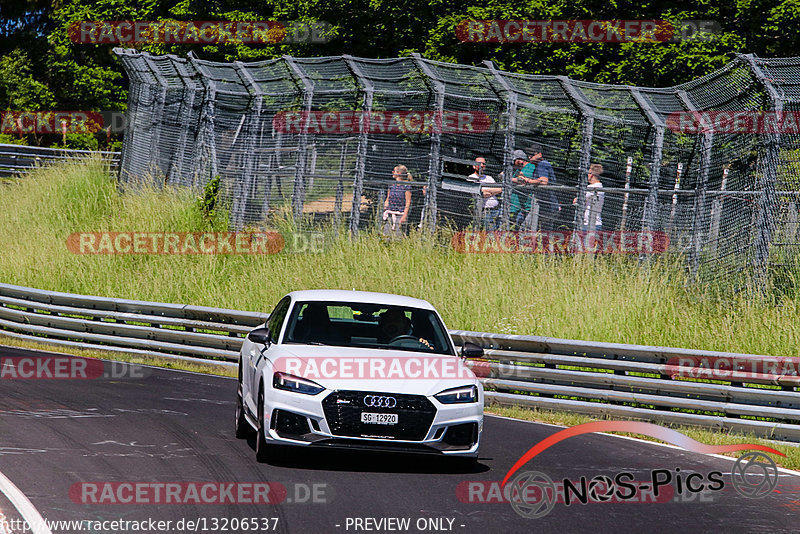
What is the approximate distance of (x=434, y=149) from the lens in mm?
21031

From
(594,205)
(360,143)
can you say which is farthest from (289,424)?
(360,143)

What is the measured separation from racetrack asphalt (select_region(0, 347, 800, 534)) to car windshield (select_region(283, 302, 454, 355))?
100 centimetres

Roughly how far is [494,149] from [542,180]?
1148 millimetres

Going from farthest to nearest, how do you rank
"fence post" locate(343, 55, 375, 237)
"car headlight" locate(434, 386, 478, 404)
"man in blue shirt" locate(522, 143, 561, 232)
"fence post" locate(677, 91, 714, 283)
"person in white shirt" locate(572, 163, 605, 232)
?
"fence post" locate(343, 55, 375, 237)
"man in blue shirt" locate(522, 143, 561, 232)
"person in white shirt" locate(572, 163, 605, 232)
"fence post" locate(677, 91, 714, 283)
"car headlight" locate(434, 386, 478, 404)

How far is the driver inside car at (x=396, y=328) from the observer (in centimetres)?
1087

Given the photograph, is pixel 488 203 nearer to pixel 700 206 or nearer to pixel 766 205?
pixel 700 206

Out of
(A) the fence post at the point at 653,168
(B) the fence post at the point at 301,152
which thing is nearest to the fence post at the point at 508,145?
(A) the fence post at the point at 653,168

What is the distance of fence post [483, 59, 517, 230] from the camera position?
20.1 meters

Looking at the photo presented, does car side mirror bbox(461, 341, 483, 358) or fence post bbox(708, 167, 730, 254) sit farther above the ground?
fence post bbox(708, 167, 730, 254)

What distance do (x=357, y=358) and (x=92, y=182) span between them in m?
23.9

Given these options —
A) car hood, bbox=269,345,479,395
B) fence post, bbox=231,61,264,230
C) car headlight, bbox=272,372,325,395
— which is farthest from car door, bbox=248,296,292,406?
fence post, bbox=231,61,264,230

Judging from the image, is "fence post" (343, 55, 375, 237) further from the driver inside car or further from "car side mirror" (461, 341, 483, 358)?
"car side mirror" (461, 341, 483, 358)

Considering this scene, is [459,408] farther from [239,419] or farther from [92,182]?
[92,182]

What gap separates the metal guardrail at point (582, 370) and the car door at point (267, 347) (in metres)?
4.34
